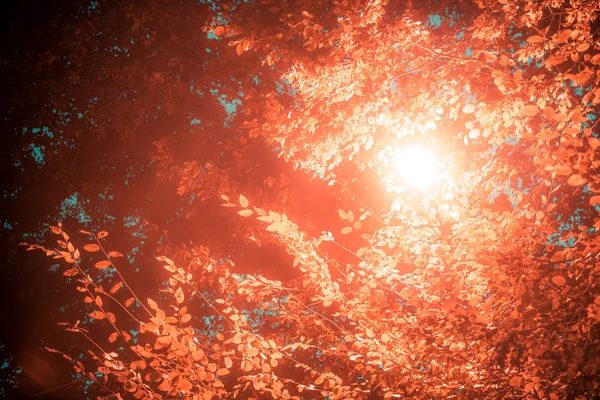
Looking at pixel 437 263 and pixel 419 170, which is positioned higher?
pixel 419 170

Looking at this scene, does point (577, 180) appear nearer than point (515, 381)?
Yes

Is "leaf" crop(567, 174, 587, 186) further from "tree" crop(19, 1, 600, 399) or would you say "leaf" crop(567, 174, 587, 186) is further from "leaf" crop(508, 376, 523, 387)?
"leaf" crop(508, 376, 523, 387)

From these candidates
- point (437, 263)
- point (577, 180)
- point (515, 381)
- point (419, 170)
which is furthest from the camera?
point (419, 170)

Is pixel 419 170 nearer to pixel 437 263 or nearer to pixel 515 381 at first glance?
pixel 437 263

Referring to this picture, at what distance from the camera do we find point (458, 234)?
2572 millimetres

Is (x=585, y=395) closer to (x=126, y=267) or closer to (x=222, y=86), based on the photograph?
(x=222, y=86)

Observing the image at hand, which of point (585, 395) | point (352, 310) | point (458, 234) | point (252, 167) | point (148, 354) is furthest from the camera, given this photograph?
point (252, 167)

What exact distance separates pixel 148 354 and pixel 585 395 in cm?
242

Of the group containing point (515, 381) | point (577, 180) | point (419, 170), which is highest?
point (419, 170)

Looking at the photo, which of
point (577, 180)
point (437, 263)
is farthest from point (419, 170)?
point (577, 180)

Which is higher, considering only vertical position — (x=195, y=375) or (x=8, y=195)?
(x=8, y=195)

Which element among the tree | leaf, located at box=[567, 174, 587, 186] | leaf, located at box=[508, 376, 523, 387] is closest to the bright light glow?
the tree

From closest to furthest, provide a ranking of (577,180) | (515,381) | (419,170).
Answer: (577,180) → (515,381) → (419,170)

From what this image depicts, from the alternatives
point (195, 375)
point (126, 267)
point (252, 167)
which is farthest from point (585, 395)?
point (126, 267)
